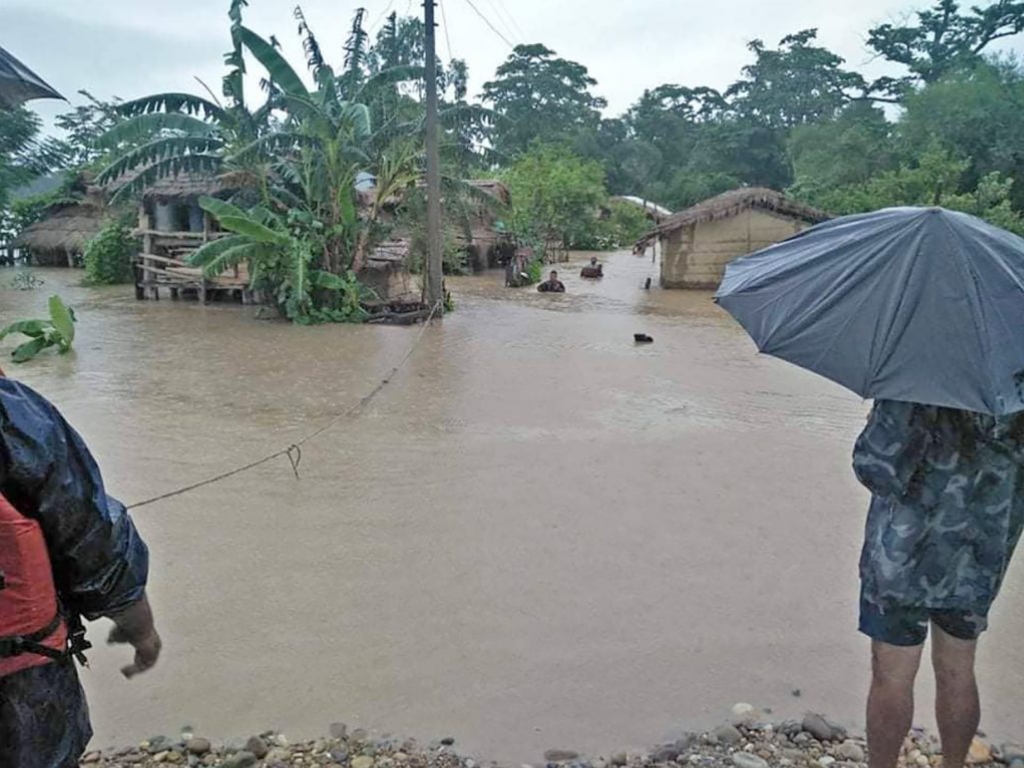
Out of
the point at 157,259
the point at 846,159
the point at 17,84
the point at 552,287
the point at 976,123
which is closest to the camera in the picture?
the point at 17,84

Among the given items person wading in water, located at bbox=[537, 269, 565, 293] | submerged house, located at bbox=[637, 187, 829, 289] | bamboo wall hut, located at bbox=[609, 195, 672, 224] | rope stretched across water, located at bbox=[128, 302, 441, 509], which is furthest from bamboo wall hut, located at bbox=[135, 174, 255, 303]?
bamboo wall hut, located at bbox=[609, 195, 672, 224]

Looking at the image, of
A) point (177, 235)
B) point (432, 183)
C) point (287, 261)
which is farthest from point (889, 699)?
point (177, 235)

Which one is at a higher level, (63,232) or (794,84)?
(794,84)

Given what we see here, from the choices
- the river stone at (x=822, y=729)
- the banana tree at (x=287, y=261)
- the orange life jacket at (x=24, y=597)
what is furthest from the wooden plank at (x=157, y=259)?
the orange life jacket at (x=24, y=597)

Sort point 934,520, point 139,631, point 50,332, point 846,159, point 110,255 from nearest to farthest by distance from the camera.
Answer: point 139,631
point 934,520
point 50,332
point 110,255
point 846,159

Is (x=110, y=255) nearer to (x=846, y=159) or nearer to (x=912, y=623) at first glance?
(x=846, y=159)

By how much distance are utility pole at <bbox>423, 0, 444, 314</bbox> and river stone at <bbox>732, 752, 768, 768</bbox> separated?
13043mm

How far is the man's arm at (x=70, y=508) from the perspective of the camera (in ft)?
4.48

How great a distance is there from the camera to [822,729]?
328cm

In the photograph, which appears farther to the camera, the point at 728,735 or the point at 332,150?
the point at 332,150

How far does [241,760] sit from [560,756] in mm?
1204

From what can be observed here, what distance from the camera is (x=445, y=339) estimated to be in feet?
45.9

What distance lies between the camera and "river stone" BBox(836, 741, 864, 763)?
9.97ft

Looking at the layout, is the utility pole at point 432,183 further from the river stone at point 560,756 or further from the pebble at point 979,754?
the pebble at point 979,754
